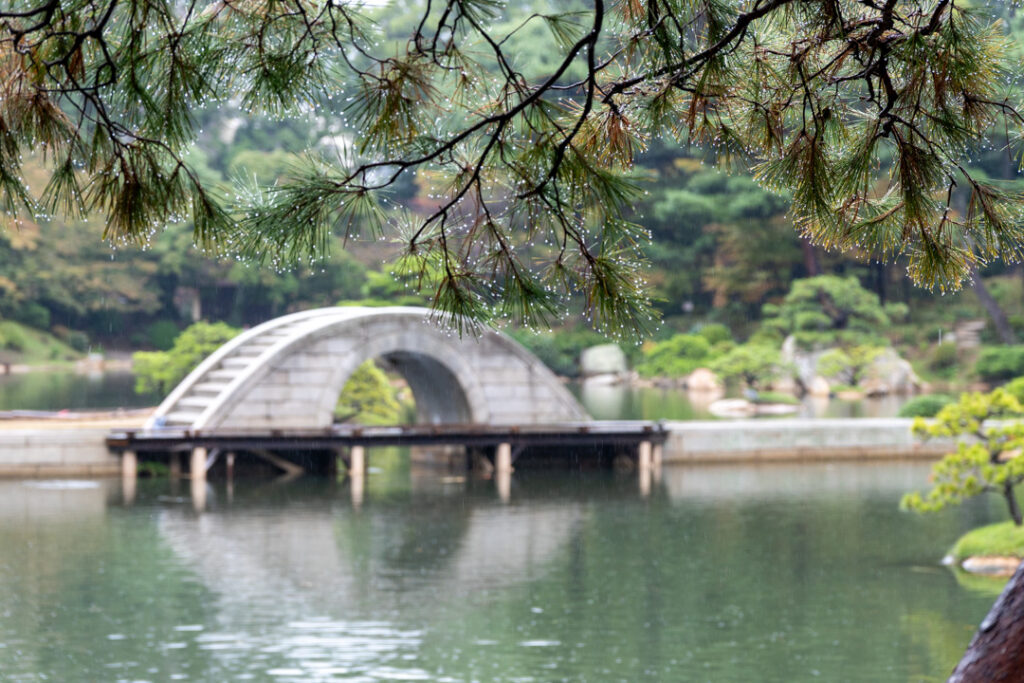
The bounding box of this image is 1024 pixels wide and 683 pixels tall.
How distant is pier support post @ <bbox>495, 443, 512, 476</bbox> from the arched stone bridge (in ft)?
2.14

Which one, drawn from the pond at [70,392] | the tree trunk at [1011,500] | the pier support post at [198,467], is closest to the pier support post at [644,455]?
the pier support post at [198,467]

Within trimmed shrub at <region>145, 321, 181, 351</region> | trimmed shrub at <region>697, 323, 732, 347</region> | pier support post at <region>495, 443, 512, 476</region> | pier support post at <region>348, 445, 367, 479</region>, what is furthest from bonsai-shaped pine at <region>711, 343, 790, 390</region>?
trimmed shrub at <region>145, 321, 181, 351</region>

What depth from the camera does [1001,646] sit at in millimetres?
3906

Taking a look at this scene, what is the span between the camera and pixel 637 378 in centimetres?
4169

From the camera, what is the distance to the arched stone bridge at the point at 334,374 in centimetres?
1966

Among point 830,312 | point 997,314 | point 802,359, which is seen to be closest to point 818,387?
point 802,359

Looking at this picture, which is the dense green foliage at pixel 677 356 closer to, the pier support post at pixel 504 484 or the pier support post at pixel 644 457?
the pier support post at pixel 644 457

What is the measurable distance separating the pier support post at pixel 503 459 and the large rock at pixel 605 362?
21.3 meters

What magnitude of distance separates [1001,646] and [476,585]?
358 inches

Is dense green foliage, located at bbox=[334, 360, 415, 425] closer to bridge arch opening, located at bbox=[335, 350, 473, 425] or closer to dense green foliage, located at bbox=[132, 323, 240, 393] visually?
bridge arch opening, located at bbox=[335, 350, 473, 425]

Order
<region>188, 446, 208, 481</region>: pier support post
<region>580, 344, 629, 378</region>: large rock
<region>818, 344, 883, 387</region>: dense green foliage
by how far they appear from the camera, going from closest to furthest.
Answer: <region>188, 446, 208, 481</region>: pier support post < <region>818, 344, 883, 387</region>: dense green foliage < <region>580, 344, 629, 378</region>: large rock

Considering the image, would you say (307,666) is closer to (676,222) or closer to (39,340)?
(676,222)

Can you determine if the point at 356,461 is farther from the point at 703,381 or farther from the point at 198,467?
the point at 703,381

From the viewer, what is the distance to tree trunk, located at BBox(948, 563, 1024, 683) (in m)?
3.85
